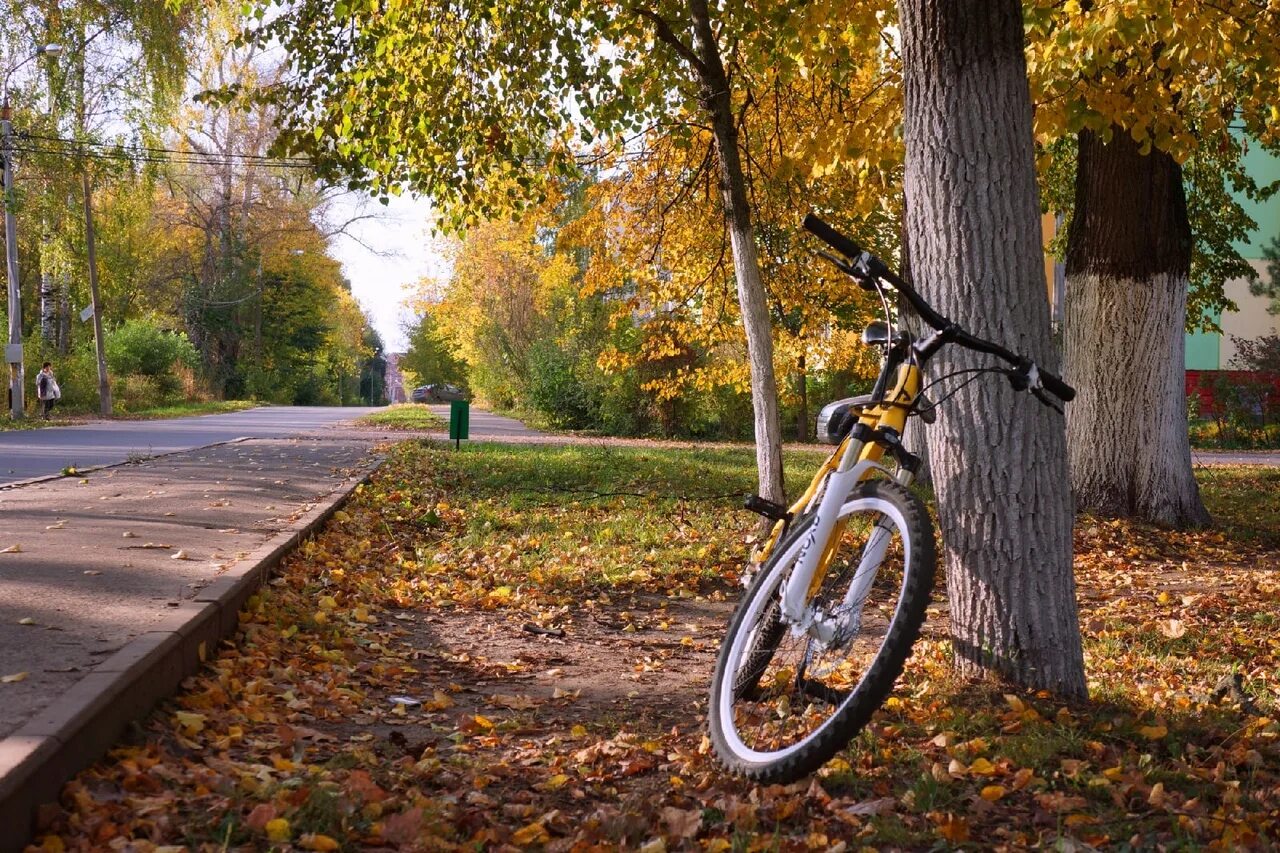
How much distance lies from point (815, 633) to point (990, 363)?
1324 millimetres

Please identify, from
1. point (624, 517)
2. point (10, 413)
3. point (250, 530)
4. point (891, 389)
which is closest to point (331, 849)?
point (891, 389)

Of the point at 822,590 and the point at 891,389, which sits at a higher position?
the point at 891,389

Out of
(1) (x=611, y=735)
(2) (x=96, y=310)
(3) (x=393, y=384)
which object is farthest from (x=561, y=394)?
(3) (x=393, y=384)

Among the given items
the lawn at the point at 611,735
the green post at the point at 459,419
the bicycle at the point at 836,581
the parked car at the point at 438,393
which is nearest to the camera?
the lawn at the point at 611,735

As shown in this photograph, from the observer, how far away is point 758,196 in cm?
1257

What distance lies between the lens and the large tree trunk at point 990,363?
430 cm

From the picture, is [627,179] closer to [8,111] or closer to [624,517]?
[624,517]

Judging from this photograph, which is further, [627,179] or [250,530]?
[627,179]

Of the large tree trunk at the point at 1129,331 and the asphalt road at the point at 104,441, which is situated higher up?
the large tree trunk at the point at 1129,331

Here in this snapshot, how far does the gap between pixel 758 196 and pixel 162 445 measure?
1150 centimetres

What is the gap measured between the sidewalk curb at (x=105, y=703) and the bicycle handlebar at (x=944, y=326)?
278 centimetres

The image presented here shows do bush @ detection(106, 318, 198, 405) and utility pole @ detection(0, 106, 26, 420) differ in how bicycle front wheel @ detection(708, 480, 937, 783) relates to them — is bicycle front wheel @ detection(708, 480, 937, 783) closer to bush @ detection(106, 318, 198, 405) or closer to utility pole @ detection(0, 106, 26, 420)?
utility pole @ detection(0, 106, 26, 420)

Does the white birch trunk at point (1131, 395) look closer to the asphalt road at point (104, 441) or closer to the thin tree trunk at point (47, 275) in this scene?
the asphalt road at point (104, 441)

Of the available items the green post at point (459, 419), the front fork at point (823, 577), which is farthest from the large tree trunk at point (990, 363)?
the green post at point (459, 419)
